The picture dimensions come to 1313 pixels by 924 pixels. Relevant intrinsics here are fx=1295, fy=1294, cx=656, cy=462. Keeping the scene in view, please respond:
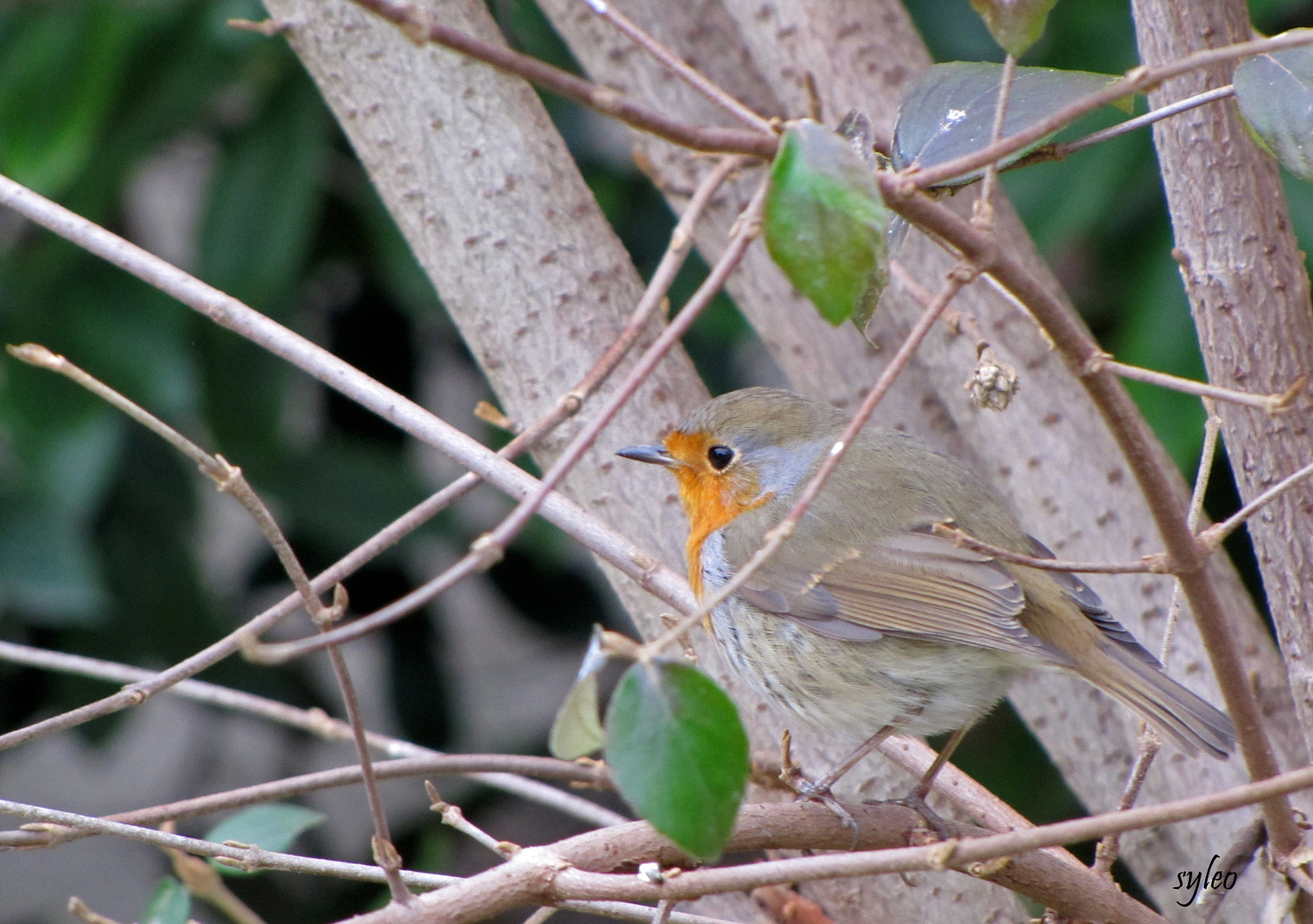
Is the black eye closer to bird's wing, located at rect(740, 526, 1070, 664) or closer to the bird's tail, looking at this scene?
bird's wing, located at rect(740, 526, 1070, 664)

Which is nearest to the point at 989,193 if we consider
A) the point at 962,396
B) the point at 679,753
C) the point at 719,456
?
the point at 679,753

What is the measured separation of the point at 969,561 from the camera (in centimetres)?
199

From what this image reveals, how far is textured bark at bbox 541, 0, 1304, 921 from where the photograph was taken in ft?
6.72

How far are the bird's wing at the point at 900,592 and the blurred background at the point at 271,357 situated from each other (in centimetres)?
73

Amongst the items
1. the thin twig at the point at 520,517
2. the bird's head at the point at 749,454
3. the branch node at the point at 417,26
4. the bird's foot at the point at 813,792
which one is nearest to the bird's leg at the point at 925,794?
the bird's foot at the point at 813,792

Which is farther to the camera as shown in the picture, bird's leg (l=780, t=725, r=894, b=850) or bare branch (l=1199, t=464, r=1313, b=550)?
bird's leg (l=780, t=725, r=894, b=850)

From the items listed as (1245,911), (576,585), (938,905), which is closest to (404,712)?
(576,585)

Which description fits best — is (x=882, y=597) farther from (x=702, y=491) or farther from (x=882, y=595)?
(x=702, y=491)

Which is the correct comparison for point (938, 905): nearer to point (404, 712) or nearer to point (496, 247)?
point (496, 247)

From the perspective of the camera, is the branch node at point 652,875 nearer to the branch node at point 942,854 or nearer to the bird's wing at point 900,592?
the branch node at point 942,854

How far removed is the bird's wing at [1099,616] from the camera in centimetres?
183

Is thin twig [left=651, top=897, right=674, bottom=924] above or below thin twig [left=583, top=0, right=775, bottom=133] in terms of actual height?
below

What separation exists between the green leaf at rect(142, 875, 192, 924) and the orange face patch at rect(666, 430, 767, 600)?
873 millimetres

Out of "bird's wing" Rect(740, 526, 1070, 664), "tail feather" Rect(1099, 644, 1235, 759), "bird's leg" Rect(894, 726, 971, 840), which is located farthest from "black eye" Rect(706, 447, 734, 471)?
"tail feather" Rect(1099, 644, 1235, 759)
